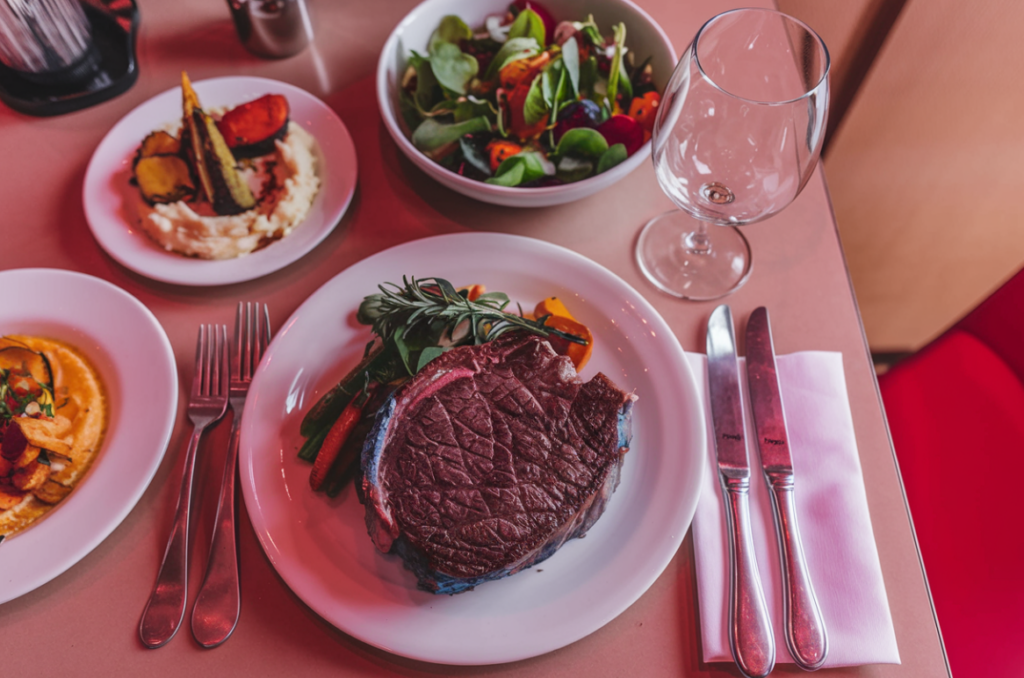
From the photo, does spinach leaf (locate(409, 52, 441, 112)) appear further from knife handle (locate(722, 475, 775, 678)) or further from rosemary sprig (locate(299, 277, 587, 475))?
knife handle (locate(722, 475, 775, 678))

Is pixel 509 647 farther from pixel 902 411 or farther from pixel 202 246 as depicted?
pixel 902 411

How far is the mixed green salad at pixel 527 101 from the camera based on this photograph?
1630 mm

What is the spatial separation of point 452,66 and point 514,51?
18 cm

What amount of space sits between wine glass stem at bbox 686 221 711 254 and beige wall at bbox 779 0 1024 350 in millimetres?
1732

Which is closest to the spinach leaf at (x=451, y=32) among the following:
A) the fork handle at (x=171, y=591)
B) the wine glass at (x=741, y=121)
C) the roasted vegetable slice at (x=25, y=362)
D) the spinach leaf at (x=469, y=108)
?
the spinach leaf at (x=469, y=108)

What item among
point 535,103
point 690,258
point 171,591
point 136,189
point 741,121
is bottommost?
point 171,591

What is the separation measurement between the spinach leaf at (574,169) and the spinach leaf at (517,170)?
64 mm

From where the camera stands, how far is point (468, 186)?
1554mm

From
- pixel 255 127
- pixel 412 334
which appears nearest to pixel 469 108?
pixel 255 127

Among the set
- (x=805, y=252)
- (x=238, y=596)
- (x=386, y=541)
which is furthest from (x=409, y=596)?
(x=805, y=252)

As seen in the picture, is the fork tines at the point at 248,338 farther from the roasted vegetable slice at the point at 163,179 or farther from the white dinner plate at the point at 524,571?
the roasted vegetable slice at the point at 163,179

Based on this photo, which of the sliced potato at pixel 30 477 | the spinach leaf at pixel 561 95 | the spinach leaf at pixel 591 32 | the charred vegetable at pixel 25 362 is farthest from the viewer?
the spinach leaf at pixel 591 32

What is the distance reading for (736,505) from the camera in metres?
1.29

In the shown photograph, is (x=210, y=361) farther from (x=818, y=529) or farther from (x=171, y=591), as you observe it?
(x=818, y=529)
